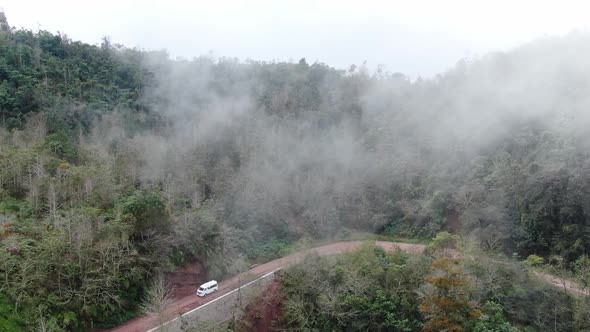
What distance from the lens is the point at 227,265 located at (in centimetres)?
2705

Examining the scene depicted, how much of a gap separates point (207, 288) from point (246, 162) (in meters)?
15.5

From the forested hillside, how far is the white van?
172 cm

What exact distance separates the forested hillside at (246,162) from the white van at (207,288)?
172 cm

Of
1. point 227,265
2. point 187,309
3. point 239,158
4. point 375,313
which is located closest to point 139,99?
point 239,158

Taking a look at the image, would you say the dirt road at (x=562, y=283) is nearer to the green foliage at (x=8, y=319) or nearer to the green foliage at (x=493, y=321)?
the green foliage at (x=493, y=321)

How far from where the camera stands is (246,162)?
3838 centimetres

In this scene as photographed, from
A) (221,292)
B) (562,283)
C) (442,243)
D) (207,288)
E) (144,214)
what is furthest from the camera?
(442,243)

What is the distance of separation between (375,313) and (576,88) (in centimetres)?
2616

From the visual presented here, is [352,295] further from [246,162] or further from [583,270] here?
[246,162]

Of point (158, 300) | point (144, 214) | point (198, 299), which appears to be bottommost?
point (198, 299)

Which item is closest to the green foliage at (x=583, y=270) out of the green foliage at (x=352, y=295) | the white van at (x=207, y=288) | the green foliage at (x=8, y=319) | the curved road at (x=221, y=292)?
the curved road at (x=221, y=292)

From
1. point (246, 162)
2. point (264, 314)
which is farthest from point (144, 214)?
point (246, 162)

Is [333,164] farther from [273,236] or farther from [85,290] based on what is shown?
[85,290]

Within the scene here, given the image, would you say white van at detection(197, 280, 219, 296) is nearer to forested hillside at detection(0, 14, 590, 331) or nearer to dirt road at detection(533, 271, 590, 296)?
forested hillside at detection(0, 14, 590, 331)
